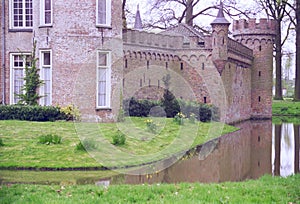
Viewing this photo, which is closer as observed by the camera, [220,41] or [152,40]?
[152,40]

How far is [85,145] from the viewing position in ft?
49.6

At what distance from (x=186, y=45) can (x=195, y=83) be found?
2190 millimetres

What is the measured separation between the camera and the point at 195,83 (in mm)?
31188

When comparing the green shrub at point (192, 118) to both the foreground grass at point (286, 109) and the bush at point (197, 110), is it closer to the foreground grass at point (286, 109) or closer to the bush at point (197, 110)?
the bush at point (197, 110)

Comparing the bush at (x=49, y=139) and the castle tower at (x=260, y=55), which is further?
the castle tower at (x=260, y=55)

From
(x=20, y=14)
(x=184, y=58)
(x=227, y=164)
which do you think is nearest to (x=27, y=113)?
(x=20, y=14)

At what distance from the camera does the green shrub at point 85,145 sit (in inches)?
592

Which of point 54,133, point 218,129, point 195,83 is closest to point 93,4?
point 54,133

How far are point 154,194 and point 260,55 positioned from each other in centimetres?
3021

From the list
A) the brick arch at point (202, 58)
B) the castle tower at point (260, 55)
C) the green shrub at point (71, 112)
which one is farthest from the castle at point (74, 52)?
the castle tower at point (260, 55)

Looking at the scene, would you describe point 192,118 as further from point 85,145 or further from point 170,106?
point 85,145

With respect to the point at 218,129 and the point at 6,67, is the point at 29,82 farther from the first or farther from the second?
the point at 218,129

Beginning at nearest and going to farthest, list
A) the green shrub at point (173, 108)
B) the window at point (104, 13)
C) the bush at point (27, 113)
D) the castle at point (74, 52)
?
the bush at point (27, 113), the castle at point (74, 52), the window at point (104, 13), the green shrub at point (173, 108)

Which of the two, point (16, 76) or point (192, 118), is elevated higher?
point (16, 76)
